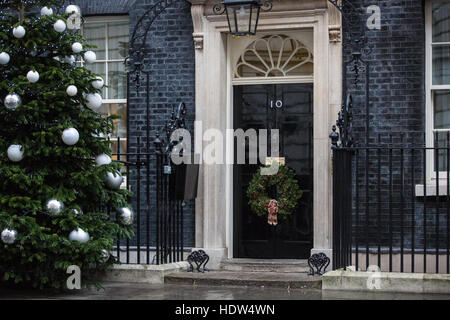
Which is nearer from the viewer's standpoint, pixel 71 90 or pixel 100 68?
pixel 71 90

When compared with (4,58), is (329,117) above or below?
below

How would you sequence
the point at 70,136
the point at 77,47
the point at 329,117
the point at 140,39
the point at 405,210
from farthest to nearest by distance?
the point at 140,39
the point at 329,117
the point at 405,210
the point at 77,47
the point at 70,136

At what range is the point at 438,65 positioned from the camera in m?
11.1

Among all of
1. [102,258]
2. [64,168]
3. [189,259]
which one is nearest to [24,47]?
[64,168]

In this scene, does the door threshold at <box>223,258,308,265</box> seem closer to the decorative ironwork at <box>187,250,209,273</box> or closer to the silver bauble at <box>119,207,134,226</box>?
the decorative ironwork at <box>187,250,209,273</box>

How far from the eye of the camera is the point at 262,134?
1171cm

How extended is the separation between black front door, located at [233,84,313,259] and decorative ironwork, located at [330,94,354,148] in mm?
1346

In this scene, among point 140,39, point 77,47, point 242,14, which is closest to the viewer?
point 77,47

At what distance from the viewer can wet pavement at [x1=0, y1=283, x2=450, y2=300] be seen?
914cm

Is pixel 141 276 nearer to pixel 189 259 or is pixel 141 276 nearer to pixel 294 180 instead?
pixel 189 259

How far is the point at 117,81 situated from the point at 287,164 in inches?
113

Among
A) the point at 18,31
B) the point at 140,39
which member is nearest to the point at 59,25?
the point at 18,31

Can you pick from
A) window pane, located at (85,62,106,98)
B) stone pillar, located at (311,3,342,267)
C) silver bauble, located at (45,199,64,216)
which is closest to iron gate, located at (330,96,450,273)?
stone pillar, located at (311,3,342,267)

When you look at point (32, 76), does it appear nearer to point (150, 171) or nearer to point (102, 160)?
point (102, 160)
